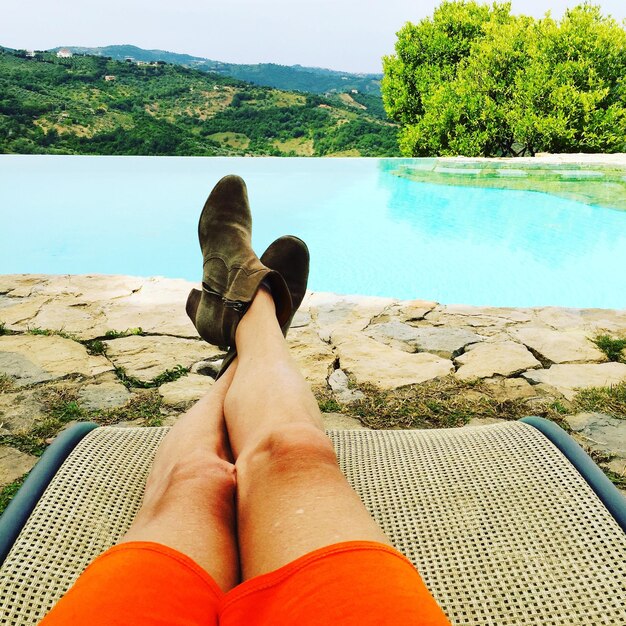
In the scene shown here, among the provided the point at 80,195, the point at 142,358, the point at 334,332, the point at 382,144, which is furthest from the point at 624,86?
the point at 142,358

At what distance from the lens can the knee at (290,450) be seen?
755mm

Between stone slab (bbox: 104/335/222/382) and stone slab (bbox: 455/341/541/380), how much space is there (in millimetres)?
1026

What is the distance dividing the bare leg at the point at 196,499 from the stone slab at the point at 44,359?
1155 millimetres

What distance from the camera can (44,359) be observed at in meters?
2.06

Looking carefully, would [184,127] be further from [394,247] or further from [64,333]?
[64,333]

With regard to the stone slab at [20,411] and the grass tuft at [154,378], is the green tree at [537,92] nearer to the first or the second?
the grass tuft at [154,378]

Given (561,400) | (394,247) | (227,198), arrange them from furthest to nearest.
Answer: (394,247)
(227,198)
(561,400)

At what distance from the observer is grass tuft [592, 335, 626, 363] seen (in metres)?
2.14

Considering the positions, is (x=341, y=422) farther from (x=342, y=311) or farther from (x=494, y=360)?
(x=342, y=311)

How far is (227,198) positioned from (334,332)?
85cm

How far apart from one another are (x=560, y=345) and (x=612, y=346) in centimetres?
21

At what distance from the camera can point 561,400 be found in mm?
1788

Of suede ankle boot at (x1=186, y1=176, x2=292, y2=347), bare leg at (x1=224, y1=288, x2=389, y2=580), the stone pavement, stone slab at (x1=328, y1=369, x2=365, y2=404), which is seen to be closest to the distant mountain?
the stone pavement

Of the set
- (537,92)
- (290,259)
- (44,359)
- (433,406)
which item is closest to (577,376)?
(433,406)
